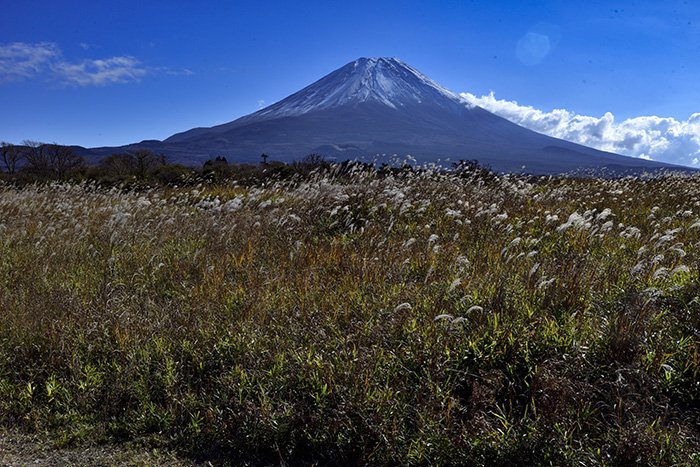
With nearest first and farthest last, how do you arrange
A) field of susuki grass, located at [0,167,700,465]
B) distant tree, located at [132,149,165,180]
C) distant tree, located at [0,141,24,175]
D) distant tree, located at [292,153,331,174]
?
field of susuki grass, located at [0,167,700,465] → distant tree, located at [292,153,331,174] → distant tree, located at [132,149,165,180] → distant tree, located at [0,141,24,175]

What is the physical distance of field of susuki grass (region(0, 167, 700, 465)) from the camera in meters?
2.64

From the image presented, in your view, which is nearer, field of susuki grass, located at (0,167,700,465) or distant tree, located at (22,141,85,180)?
Answer: field of susuki grass, located at (0,167,700,465)

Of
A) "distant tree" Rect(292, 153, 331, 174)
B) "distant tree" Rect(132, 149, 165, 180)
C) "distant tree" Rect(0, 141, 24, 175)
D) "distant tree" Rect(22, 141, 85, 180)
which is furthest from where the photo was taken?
"distant tree" Rect(0, 141, 24, 175)

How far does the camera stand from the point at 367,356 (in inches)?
125

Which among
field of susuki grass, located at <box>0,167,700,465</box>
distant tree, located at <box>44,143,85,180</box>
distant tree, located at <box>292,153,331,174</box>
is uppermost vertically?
distant tree, located at <box>44,143,85,180</box>

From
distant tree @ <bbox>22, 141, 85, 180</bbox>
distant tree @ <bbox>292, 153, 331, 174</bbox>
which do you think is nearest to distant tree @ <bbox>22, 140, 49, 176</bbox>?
distant tree @ <bbox>22, 141, 85, 180</bbox>

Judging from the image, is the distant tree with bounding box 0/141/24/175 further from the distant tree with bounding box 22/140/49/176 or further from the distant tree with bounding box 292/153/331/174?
the distant tree with bounding box 292/153/331/174

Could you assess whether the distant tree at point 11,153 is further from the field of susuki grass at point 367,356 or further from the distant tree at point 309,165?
the field of susuki grass at point 367,356

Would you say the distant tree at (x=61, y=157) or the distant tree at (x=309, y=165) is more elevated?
the distant tree at (x=61, y=157)

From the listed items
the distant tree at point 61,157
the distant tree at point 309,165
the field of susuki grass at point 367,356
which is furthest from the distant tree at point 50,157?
the field of susuki grass at point 367,356

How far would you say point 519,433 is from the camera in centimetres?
258

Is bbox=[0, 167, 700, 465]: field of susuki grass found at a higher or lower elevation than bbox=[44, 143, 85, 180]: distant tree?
lower

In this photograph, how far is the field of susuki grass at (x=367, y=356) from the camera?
2643 millimetres

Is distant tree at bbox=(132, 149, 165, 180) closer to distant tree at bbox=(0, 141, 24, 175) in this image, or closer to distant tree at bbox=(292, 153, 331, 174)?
distant tree at bbox=(292, 153, 331, 174)
